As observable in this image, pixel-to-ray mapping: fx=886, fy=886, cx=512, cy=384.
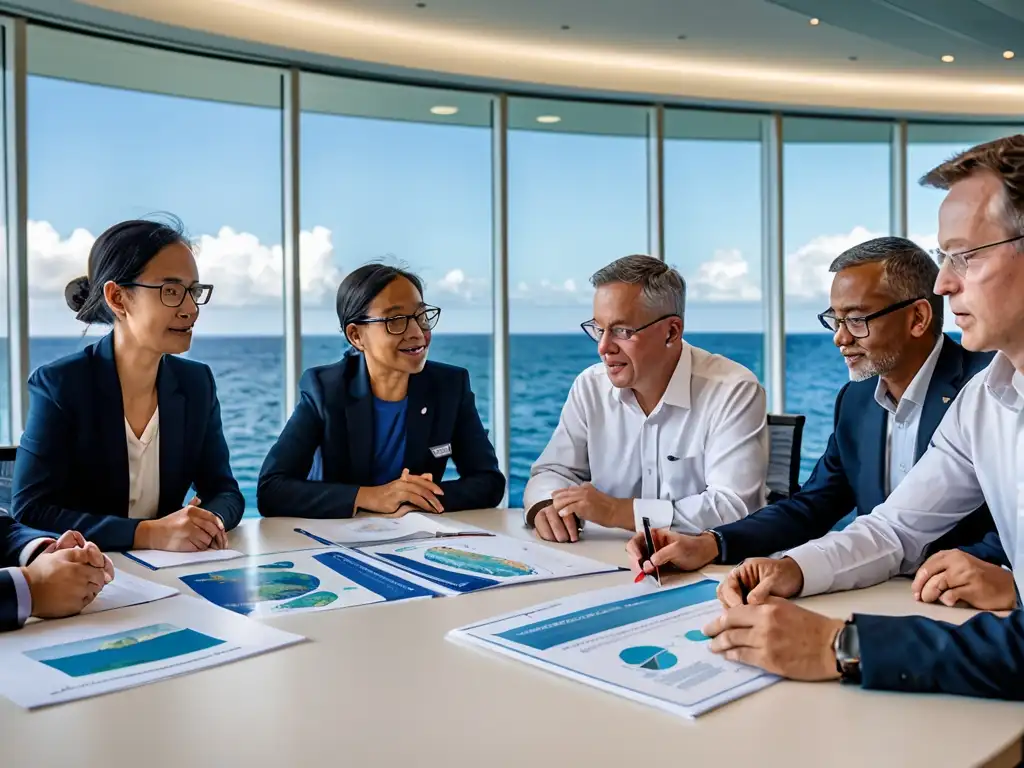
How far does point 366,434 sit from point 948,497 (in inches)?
68.5

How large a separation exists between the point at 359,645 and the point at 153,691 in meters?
0.31

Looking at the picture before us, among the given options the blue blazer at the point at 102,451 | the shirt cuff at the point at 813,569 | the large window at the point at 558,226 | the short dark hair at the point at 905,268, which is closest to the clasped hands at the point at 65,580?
the blue blazer at the point at 102,451

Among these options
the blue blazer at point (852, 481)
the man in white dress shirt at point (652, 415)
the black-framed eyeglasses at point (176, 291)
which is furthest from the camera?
the man in white dress shirt at point (652, 415)

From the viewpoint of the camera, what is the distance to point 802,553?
1659 mm

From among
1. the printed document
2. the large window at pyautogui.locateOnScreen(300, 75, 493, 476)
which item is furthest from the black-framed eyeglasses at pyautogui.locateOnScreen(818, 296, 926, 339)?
the large window at pyautogui.locateOnScreen(300, 75, 493, 476)

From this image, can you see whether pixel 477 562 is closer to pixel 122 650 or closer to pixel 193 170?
pixel 122 650

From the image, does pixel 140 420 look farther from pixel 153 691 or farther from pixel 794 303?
pixel 794 303

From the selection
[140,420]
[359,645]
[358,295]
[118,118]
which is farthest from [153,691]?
[118,118]

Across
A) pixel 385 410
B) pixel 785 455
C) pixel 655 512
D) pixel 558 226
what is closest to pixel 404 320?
pixel 385 410

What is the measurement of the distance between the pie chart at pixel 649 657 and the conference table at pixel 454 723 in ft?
0.32

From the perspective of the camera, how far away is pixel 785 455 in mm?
2977

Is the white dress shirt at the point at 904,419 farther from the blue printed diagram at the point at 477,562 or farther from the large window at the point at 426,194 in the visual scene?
the large window at the point at 426,194

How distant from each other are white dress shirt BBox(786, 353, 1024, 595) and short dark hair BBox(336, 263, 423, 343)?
1.69m

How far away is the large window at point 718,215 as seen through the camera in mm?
6727
